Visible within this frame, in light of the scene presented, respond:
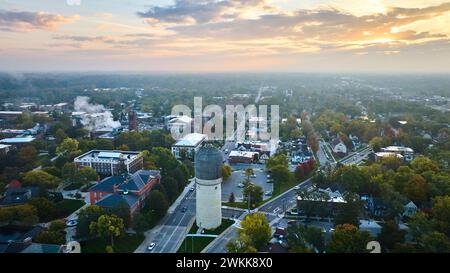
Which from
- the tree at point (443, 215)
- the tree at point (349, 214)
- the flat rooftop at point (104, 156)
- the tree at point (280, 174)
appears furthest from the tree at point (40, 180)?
the tree at point (443, 215)

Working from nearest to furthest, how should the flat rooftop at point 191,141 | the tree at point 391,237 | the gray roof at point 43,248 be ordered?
the gray roof at point 43,248 → the tree at point 391,237 → the flat rooftop at point 191,141

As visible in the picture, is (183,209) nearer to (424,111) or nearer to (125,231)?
(125,231)

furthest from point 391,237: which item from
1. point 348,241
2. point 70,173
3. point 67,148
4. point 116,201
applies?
point 67,148

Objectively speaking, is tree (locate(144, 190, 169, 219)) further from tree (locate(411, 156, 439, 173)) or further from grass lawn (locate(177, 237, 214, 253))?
tree (locate(411, 156, 439, 173))

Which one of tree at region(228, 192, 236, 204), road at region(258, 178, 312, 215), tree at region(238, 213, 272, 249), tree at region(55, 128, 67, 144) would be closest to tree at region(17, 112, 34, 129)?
tree at region(55, 128, 67, 144)

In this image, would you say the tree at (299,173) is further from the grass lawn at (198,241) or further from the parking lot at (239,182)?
the grass lawn at (198,241)
